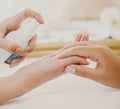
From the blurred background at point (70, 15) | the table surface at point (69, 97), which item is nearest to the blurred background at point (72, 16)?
the blurred background at point (70, 15)

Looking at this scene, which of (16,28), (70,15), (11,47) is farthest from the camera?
(70,15)

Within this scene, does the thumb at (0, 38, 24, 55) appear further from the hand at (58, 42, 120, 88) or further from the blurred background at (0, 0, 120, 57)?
the blurred background at (0, 0, 120, 57)

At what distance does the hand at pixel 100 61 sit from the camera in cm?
84

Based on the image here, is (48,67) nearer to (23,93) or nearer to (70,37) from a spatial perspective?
(23,93)

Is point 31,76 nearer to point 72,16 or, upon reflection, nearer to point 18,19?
point 18,19

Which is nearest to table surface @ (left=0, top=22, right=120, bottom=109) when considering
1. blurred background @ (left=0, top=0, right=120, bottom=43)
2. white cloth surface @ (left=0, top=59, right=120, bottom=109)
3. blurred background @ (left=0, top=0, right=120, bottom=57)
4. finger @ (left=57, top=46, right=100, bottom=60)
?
white cloth surface @ (left=0, top=59, right=120, bottom=109)

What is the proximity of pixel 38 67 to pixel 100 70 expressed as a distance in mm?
171

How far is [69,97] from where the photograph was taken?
832 millimetres

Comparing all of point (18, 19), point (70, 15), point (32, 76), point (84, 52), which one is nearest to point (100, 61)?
point (84, 52)

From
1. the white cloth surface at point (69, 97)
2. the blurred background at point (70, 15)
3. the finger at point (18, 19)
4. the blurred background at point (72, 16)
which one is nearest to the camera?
the white cloth surface at point (69, 97)

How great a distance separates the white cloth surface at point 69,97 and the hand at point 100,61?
0.05 metres

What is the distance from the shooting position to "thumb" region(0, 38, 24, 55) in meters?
0.79

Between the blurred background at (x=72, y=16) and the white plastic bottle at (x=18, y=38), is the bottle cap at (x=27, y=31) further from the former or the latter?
the blurred background at (x=72, y=16)

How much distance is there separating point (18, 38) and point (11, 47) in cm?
6
